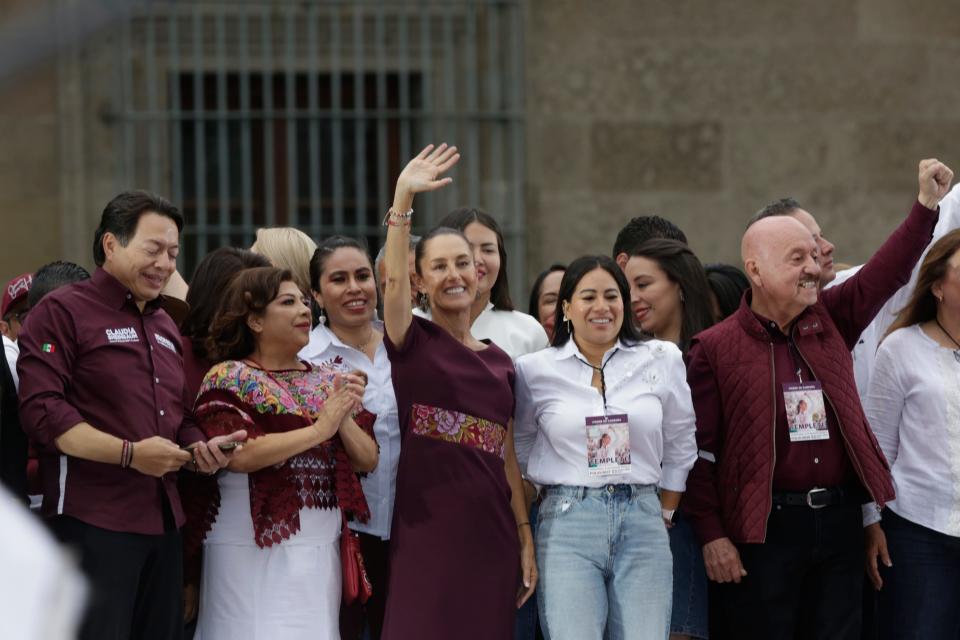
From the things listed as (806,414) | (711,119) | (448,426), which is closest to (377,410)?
(448,426)

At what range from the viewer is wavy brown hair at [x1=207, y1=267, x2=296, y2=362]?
3.78m

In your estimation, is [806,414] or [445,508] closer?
[445,508]

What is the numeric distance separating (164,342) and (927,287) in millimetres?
2554

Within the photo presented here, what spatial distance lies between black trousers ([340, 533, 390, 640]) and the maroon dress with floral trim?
13cm

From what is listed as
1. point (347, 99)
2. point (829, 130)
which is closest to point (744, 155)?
point (829, 130)

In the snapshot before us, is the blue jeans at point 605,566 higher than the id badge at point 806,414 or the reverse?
the reverse

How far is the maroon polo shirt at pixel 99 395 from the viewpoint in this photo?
132 inches

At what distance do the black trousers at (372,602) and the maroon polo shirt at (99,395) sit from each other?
0.59 metres

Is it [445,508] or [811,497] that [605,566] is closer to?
[445,508]

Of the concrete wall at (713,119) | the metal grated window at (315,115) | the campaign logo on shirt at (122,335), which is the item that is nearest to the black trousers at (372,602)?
the campaign logo on shirt at (122,335)

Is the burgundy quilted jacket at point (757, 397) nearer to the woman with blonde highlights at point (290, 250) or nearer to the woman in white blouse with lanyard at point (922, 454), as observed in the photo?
the woman in white blouse with lanyard at point (922, 454)

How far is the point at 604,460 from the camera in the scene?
3.71m

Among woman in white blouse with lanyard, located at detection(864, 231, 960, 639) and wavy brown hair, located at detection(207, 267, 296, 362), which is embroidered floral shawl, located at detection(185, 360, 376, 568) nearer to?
wavy brown hair, located at detection(207, 267, 296, 362)

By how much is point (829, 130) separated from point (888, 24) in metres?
0.80
